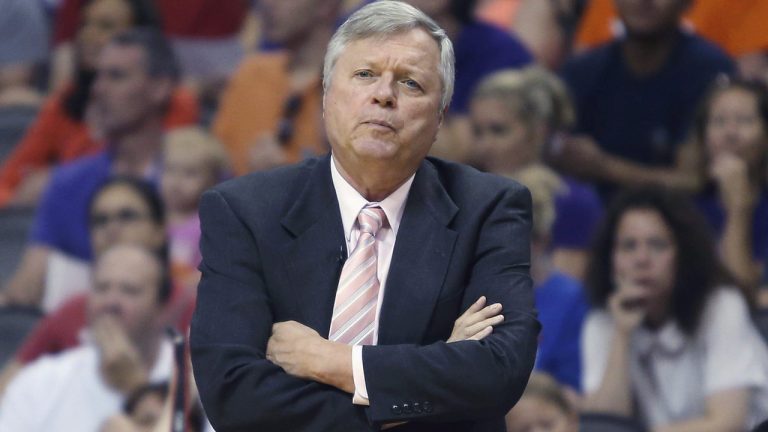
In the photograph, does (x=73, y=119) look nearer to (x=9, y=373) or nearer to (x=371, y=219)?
(x=9, y=373)

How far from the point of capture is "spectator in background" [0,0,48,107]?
7684mm

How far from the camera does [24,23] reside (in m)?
7.71

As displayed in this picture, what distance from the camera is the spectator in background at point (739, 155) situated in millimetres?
5332

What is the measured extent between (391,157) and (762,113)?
10.8ft

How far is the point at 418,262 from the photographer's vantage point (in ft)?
8.07

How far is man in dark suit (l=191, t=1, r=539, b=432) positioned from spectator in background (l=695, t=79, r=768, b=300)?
297 cm

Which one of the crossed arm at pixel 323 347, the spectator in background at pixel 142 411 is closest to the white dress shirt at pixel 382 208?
the crossed arm at pixel 323 347

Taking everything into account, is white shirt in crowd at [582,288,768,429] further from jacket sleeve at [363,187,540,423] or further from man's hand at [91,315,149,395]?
jacket sleeve at [363,187,540,423]

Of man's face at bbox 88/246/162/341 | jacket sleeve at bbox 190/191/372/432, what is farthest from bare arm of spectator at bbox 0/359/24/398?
jacket sleeve at bbox 190/191/372/432

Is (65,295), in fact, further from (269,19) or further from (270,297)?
(270,297)

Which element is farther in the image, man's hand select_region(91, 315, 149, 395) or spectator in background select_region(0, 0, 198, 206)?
spectator in background select_region(0, 0, 198, 206)

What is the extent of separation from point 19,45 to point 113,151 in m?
1.69

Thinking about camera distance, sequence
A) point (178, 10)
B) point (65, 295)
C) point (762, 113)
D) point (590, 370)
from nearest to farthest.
A: point (590, 370)
point (762, 113)
point (65, 295)
point (178, 10)

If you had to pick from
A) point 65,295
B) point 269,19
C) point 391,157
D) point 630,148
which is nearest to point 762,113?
point 630,148
